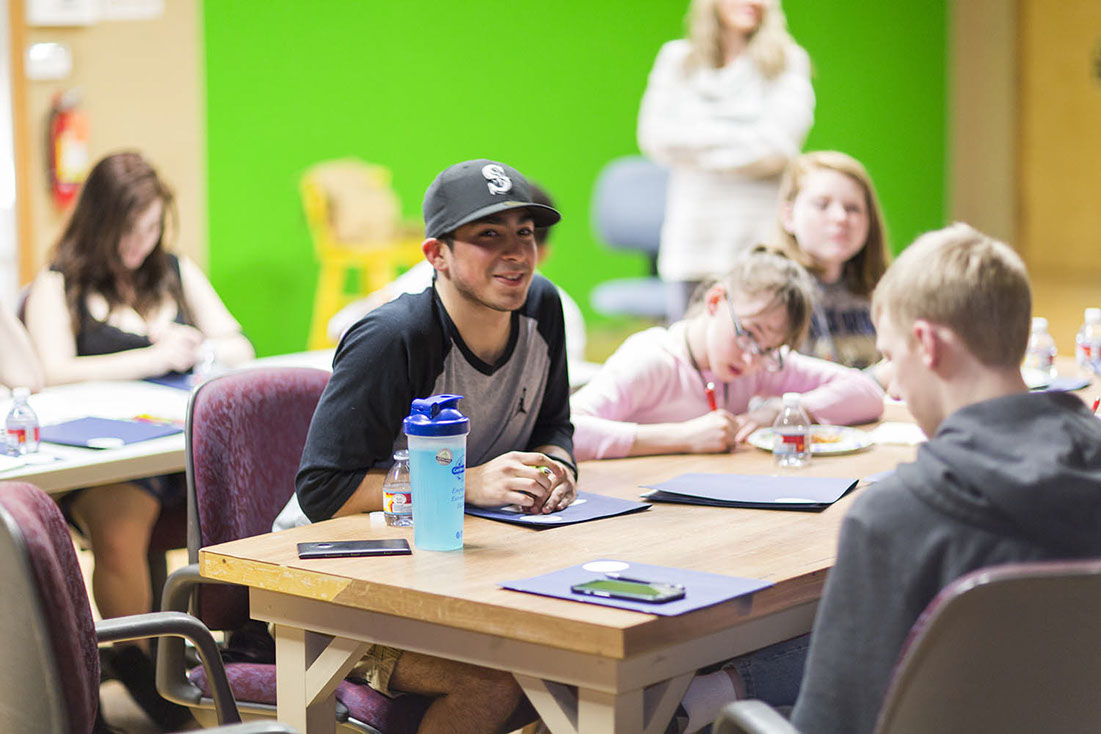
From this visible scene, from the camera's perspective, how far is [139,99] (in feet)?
20.5

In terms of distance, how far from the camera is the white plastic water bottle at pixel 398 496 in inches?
83.7

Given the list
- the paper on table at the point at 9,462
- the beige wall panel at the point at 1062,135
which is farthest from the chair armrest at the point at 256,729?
the beige wall panel at the point at 1062,135

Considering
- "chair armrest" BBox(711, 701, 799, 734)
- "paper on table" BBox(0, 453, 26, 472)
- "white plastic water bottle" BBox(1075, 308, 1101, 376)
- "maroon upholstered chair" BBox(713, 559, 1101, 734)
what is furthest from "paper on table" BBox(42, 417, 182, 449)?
"white plastic water bottle" BBox(1075, 308, 1101, 376)

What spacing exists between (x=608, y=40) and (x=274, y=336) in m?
2.18

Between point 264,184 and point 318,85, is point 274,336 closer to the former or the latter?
point 264,184

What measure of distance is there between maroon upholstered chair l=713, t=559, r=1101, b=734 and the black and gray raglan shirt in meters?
1.02

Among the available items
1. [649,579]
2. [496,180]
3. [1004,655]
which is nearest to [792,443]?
[496,180]

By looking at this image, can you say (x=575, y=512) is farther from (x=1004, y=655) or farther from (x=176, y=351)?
(x=176, y=351)

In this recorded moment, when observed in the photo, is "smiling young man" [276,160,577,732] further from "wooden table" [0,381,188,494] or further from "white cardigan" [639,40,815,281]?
"white cardigan" [639,40,815,281]

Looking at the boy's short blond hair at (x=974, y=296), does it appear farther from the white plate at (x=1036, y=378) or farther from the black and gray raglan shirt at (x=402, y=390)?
the white plate at (x=1036, y=378)

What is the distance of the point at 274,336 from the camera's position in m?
6.55

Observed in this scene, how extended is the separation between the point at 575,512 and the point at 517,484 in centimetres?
11

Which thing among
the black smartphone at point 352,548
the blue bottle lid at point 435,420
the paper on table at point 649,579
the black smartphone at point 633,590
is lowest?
the black smartphone at point 352,548

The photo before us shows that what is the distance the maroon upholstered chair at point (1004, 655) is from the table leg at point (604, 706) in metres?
0.34
